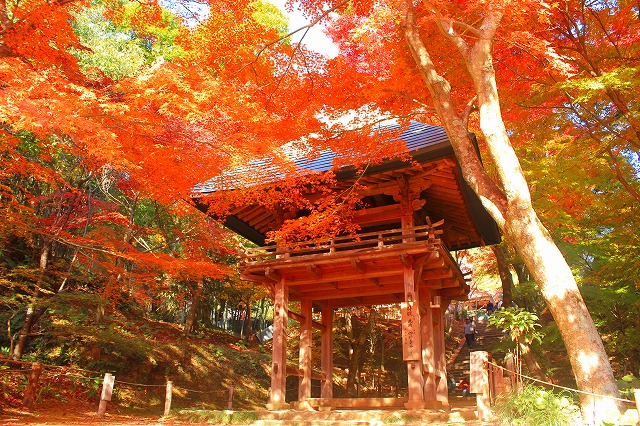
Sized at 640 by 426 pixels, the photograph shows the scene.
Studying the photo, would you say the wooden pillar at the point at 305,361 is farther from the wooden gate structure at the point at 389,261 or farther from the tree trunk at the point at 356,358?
the tree trunk at the point at 356,358

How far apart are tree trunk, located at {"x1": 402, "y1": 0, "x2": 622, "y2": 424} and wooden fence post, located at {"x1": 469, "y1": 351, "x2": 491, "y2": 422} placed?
4.75 feet

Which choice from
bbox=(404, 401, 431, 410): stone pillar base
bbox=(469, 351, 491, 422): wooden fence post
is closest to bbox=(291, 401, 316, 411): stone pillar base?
bbox=(404, 401, 431, 410): stone pillar base

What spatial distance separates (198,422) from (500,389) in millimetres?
5745

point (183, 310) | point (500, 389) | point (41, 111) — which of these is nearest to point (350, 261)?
point (500, 389)

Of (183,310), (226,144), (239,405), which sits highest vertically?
(226,144)

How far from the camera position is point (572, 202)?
13250 millimetres

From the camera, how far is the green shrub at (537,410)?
5.30 m

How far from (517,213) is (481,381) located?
2494 mm

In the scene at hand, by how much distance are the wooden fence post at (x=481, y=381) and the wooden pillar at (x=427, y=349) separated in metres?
3.34

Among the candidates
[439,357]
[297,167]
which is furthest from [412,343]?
[297,167]

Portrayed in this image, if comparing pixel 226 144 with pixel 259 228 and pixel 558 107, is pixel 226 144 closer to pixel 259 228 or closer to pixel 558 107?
pixel 259 228

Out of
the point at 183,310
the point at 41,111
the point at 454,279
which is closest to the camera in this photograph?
the point at 41,111

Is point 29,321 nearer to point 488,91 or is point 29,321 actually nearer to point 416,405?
point 416,405

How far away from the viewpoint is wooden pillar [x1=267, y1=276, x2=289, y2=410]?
32.2 ft
